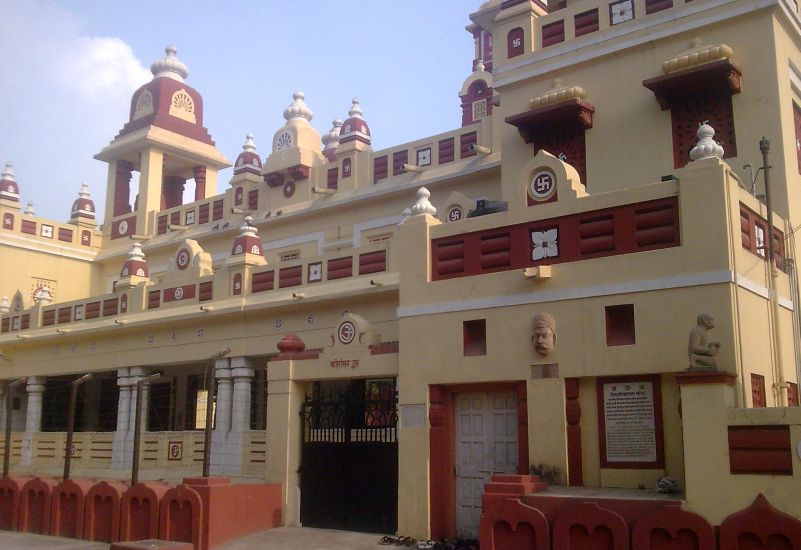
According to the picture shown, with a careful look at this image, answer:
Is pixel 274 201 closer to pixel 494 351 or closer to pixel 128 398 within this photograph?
pixel 128 398

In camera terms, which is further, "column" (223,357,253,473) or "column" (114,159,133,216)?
"column" (114,159,133,216)

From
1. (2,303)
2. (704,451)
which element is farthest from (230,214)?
(704,451)

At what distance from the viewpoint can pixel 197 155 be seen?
3122 cm

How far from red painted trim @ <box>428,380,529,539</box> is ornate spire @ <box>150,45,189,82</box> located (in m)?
22.2

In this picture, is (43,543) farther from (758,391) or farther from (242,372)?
(758,391)

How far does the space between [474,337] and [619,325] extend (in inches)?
92.8

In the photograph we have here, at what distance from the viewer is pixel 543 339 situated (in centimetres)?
1226

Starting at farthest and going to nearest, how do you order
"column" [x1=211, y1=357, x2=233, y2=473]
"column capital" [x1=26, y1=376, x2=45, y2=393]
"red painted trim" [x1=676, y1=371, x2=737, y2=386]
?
"column capital" [x1=26, y1=376, x2=45, y2=393] < "column" [x1=211, y1=357, x2=233, y2=473] < "red painted trim" [x1=676, y1=371, x2=737, y2=386]

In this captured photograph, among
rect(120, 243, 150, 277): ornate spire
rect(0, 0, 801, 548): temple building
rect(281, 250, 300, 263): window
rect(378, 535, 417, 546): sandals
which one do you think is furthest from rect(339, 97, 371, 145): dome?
rect(378, 535, 417, 546): sandals

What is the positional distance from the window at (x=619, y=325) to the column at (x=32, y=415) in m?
18.2

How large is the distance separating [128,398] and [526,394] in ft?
43.5

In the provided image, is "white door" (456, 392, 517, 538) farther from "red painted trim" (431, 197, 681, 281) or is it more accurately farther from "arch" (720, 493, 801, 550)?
"arch" (720, 493, 801, 550)

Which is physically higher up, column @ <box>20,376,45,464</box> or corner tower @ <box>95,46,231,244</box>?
corner tower @ <box>95,46,231,244</box>

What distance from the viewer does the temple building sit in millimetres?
11086
